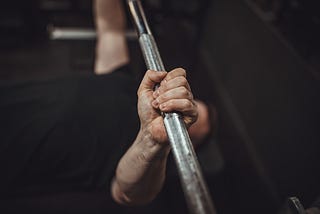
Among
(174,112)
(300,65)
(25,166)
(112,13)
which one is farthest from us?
(112,13)

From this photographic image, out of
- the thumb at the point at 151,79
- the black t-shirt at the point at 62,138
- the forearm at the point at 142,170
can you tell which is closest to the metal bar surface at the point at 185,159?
the thumb at the point at 151,79

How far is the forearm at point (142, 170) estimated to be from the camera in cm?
60

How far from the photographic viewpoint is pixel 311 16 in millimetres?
938

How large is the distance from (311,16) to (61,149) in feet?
3.25

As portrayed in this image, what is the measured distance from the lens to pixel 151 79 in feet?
1.70

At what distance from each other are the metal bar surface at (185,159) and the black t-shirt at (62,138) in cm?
36

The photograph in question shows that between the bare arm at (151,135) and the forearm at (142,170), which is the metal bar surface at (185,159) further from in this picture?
the forearm at (142,170)

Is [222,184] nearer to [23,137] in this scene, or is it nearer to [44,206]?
[44,206]

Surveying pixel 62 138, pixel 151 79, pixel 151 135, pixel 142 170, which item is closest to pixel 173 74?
pixel 151 79

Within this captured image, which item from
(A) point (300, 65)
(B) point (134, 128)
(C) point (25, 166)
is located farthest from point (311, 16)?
(C) point (25, 166)

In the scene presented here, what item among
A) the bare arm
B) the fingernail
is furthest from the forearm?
the fingernail

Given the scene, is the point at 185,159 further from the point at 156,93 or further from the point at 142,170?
the point at 142,170

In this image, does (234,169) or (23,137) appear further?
(234,169)

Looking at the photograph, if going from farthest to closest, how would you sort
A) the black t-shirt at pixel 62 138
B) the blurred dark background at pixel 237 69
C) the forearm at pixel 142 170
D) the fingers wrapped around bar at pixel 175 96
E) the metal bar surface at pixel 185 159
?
the blurred dark background at pixel 237 69
the black t-shirt at pixel 62 138
the forearm at pixel 142 170
the fingers wrapped around bar at pixel 175 96
the metal bar surface at pixel 185 159
